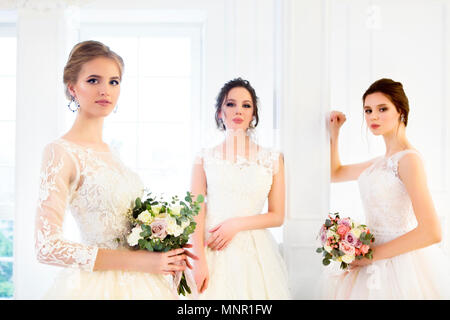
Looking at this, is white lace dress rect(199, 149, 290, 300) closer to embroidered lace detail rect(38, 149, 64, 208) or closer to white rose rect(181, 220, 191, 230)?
white rose rect(181, 220, 191, 230)

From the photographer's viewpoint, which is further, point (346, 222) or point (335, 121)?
point (335, 121)

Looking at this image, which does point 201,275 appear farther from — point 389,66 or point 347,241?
point 389,66

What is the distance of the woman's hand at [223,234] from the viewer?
1830 mm

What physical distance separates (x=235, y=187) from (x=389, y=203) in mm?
711

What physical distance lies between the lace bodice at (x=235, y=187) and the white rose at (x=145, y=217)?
50cm

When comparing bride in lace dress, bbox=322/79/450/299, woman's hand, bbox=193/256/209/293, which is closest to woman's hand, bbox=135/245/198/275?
woman's hand, bbox=193/256/209/293

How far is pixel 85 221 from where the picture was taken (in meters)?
1.48

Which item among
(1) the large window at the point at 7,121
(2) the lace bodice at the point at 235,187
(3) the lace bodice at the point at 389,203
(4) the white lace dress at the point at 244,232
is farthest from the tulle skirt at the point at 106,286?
(1) the large window at the point at 7,121

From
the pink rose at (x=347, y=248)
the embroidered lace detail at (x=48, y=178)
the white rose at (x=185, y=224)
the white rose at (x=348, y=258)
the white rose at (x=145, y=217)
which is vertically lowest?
the white rose at (x=348, y=258)

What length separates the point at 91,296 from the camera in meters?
1.43

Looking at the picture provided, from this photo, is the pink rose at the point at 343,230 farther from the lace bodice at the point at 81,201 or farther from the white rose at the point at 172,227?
the lace bodice at the point at 81,201

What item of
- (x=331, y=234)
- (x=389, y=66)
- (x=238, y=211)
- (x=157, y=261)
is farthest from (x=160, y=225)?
(x=389, y=66)

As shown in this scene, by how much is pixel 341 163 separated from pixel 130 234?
1288mm
